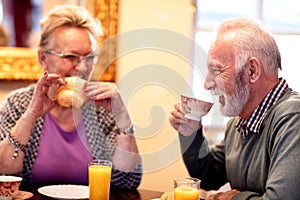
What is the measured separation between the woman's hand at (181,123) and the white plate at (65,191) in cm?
38

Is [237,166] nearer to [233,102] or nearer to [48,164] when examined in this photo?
[233,102]

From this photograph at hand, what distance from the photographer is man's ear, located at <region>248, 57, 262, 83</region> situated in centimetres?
187

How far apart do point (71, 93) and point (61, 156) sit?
0.31m

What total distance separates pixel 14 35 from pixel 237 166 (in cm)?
142

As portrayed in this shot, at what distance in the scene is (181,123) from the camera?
2061 mm

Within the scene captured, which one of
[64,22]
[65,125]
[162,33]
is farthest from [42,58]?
[162,33]

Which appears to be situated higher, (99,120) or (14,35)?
(14,35)

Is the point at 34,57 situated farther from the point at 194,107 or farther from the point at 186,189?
the point at 186,189

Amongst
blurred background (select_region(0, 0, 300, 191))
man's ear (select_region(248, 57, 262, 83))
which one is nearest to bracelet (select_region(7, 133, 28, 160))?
blurred background (select_region(0, 0, 300, 191))

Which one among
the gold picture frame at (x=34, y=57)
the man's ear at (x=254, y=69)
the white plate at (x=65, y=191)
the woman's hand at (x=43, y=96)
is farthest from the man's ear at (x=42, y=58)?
the man's ear at (x=254, y=69)

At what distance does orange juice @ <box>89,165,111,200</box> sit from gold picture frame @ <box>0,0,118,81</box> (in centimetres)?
107

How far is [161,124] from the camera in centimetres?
Answer: 238

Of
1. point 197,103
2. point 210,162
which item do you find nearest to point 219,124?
point 210,162

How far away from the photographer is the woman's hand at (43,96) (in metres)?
2.18
